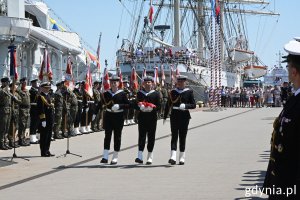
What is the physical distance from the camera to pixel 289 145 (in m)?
Answer: 4.34

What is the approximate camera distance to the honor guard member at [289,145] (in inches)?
170

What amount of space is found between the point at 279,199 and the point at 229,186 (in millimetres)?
5361

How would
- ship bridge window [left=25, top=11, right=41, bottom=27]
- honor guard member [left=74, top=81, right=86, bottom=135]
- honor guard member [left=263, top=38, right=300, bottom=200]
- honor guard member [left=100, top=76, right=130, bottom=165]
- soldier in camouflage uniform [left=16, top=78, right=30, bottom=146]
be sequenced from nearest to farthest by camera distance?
honor guard member [left=263, top=38, right=300, bottom=200]
honor guard member [left=100, top=76, right=130, bottom=165]
soldier in camouflage uniform [left=16, top=78, right=30, bottom=146]
honor guard member [left=74, top=81, right=86, bottom=135]
ship bridge window [left=25, top=11, right=41, bottom=27]

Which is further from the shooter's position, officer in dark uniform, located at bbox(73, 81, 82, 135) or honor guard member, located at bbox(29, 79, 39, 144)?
officer in dark uniform, located at bbox(73, 81, 82, 135)

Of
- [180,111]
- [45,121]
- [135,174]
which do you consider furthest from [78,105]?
[135,174]

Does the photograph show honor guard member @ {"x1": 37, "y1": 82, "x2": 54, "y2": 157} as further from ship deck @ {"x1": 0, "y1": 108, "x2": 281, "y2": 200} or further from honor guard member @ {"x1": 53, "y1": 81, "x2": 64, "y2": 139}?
honor guard member @ {"x1": 53, "y1": 81, "x2": 64, "y2": 139}

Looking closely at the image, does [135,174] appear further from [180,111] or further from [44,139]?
[44,139]

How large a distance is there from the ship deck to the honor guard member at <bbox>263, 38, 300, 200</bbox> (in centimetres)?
420

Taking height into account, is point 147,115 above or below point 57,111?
above

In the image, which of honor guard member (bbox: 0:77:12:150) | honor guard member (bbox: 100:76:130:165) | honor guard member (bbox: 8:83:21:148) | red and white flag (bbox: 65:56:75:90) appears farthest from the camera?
red and white flag (bbox: 65:56:75:90)

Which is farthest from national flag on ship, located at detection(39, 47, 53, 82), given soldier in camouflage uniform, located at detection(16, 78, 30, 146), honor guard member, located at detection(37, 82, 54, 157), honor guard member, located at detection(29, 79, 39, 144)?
honor guard member, located at detection(37, 82, 54, 157)

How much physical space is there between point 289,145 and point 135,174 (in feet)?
23.6

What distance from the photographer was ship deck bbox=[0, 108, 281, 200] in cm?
922

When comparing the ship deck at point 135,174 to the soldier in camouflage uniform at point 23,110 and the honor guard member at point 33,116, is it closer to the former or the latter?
the soldier in camouflage uniform at point 23,110
